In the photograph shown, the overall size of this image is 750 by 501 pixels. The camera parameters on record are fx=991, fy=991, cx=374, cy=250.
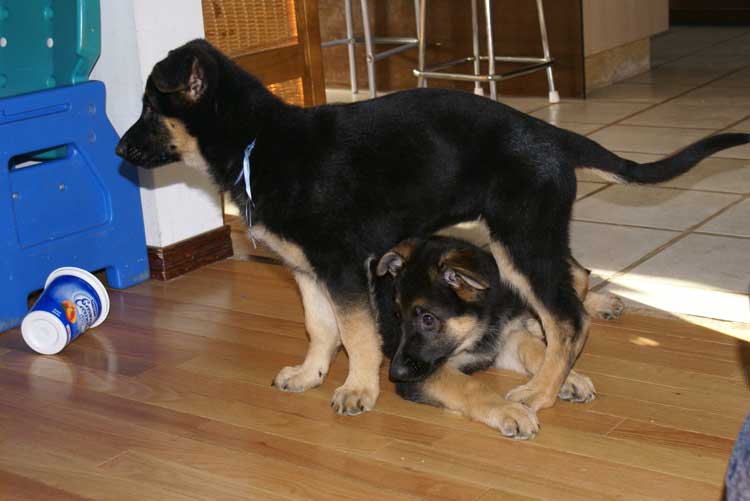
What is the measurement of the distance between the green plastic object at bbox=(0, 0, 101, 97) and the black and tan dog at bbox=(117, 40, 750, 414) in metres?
0.85

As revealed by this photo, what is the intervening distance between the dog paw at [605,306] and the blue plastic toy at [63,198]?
1.83m

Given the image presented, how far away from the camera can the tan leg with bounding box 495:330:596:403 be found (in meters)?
2.78

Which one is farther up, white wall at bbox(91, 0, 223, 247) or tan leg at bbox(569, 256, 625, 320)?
white wall at bbox(91, 0, 223, 247)

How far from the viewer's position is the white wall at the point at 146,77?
388 cm

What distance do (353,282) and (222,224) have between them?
1.68 meters

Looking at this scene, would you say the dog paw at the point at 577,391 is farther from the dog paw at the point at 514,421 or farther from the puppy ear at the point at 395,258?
the puppy ear at the point at 395,258

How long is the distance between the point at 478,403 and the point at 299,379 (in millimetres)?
608

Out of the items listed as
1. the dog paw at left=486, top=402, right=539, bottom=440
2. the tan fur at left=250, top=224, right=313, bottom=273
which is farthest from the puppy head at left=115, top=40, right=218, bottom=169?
the dog paw at left=486, top=402, right=539, bottom=440

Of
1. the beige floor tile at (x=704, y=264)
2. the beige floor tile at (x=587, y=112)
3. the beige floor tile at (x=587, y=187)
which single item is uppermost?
the beige floor tile at (x=587, y=112)

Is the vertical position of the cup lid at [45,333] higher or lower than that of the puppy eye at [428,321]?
lower

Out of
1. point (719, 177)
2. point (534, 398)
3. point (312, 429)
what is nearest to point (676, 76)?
point (719, 177)

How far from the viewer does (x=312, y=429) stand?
2.74 m

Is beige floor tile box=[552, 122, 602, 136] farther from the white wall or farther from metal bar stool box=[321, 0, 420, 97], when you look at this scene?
the white wall

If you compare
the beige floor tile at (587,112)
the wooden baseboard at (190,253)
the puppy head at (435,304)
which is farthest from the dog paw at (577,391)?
the beige floor tile at (587,112)
